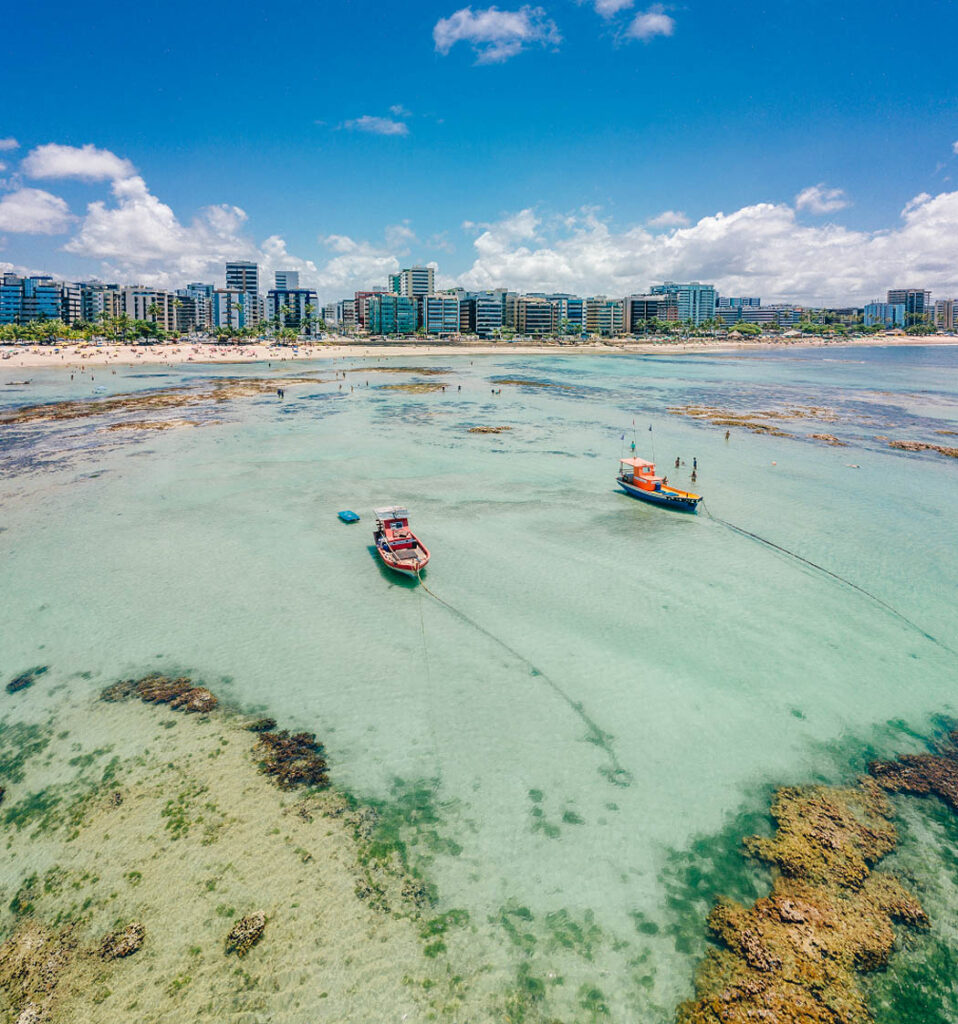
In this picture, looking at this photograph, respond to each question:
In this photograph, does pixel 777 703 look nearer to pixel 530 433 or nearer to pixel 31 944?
pixel 31 944

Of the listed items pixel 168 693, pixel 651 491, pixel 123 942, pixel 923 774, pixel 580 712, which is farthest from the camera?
pixel 651 491

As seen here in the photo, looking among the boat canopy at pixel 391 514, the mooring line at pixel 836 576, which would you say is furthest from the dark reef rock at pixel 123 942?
the mooring line at pixel 836 576

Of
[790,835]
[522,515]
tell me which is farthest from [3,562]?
[790,835]

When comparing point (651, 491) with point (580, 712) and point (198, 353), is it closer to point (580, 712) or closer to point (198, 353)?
point (580, 712)

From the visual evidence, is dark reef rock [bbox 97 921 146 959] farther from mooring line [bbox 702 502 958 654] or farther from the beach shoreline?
the beach shoreline

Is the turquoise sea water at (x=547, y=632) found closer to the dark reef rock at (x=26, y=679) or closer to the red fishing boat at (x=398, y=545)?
the dark reef rock at (x=26, y=679)

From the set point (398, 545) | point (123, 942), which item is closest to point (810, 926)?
point (123, 942)

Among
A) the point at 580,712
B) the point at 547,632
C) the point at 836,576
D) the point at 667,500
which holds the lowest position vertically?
the point at 580,712
